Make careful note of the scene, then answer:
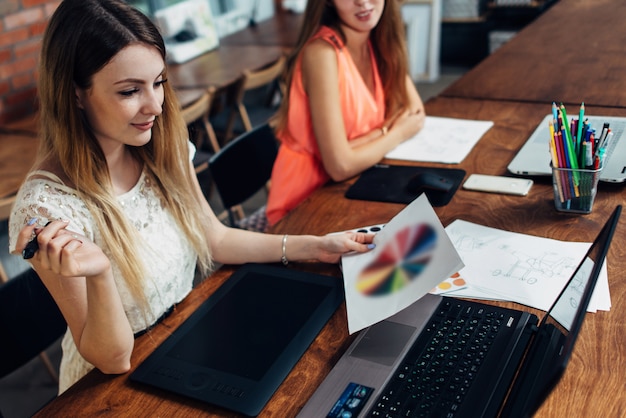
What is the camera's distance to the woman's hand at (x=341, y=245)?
4.04 feet

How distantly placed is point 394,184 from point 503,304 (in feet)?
1.84

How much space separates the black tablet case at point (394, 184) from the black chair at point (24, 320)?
77 centimetres

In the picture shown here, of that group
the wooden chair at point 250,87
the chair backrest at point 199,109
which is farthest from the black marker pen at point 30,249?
the wooden chair at point 250,87

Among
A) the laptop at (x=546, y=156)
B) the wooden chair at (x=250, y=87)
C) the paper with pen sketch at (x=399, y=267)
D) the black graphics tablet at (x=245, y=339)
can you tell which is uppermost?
the paper with pen sketch at (x=399, y=267)

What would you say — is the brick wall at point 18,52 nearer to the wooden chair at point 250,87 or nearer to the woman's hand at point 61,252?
the wooden chair at point 250,87

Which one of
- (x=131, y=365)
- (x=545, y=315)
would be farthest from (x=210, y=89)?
(x=545, y=315)

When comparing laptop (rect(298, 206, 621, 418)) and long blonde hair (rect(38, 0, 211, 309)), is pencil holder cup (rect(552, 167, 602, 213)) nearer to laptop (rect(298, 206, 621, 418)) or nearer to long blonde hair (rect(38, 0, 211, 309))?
laptop (rect(298, 206, 621, 418))

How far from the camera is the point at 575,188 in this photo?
1288 millimetres

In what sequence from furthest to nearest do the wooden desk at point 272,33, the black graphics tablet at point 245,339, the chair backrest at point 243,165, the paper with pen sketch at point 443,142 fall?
1. the wooden desk at point 272,33
2. the chair backrest at point 243,165
3. the paper with pen sketch at point 443,142
4. the black graphics tablet at point 245,339

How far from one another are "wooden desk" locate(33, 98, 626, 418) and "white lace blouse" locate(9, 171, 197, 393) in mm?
113

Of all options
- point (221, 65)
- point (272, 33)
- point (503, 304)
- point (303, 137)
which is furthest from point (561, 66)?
point (272, 33)

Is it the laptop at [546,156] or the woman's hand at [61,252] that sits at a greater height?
the woman's hand at [61,252]

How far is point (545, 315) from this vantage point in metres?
0.97

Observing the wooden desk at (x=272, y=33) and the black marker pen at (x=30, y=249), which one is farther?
the wooden desk at (x=272, y=33)
